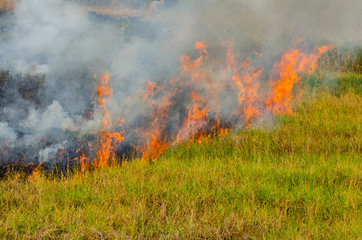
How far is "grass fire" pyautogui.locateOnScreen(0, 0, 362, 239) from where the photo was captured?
130 inches

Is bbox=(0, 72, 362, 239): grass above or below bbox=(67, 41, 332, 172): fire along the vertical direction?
below

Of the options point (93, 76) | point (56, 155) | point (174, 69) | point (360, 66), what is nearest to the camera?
point (56, 155)

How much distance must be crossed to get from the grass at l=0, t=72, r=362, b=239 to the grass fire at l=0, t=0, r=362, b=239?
0.07 feet

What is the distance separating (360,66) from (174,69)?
8.37 m

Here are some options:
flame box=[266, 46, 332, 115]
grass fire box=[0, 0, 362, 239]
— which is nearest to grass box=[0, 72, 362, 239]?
grass fire box=[0, 0, 362, 239]

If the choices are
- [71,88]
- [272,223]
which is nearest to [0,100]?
[71,88]

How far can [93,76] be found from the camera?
5.76 meters

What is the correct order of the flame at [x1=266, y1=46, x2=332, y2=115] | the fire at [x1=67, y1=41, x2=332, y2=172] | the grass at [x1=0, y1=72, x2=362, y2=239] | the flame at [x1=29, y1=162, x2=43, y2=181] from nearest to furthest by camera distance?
the grass at [x1=0, y1=72, x2=362, y2=239]
the flame at [x1=29, y1=162, x2=43, y2=181]
the fire at [x1=67, y1=41, x2=332, y2=172]
the flame at [x1=266, y1=46, x2=332, y2=115]

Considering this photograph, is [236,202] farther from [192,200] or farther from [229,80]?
[229,80]

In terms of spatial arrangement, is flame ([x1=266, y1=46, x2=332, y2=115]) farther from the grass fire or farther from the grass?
the grass

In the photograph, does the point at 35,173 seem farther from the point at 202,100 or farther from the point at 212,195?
the point at 202,100

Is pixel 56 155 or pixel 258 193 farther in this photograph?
pixel 56 155

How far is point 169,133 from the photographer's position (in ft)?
18.8

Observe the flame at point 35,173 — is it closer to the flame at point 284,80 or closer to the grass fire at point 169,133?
the grass fire at point 169,133
